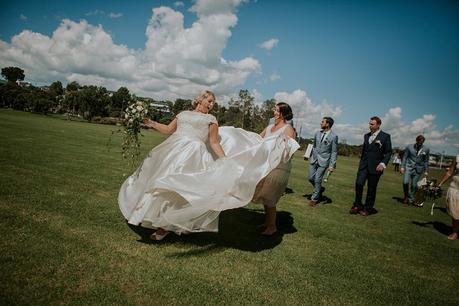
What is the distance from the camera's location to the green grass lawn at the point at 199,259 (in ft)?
13.6

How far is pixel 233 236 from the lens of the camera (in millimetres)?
6852

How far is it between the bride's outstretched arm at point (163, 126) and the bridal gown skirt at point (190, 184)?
446 millimetres

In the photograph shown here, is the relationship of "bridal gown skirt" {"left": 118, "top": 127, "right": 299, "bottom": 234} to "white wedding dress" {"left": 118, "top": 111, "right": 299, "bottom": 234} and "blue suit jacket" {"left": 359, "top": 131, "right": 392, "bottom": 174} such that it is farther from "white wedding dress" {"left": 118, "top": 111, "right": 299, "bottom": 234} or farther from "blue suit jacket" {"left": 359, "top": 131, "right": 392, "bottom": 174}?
"blue suit jacket" {"left": 359, "top": 131, "right": 392, "bottom": 174}

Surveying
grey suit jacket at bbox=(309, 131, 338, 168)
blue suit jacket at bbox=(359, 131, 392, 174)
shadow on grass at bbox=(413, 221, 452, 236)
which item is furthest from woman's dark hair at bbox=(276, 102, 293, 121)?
shadow on grass at bbox=(413, 221, 452, 236)

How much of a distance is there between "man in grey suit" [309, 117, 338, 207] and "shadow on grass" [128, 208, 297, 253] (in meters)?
3.28

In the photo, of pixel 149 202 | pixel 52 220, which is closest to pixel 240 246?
pixel 149 202

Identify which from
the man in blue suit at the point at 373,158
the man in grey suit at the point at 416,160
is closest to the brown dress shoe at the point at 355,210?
the man in blue suit at the point at 373,158

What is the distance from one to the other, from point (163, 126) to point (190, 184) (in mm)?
1744

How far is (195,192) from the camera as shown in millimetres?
5484

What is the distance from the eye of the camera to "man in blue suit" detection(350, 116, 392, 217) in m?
10.6

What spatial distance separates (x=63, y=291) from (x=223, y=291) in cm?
214

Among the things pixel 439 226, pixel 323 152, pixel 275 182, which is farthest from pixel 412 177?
pixel 275 182

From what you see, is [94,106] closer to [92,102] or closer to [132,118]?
[92,102]

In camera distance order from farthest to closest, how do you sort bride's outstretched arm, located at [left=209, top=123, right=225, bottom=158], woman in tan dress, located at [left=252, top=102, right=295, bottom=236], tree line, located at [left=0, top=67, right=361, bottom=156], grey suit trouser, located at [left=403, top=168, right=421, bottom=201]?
tree line, located at [left=0, top=67, right=361, bottom=156], grey suit trouser, located at [left=403, top=168, right=421, bottom=201], woman in tan dress, located at [left=252, top=102, right=295, bottom=236], bride's outstretched arm, located at [left=209, top=123, right=225, bottom=158]
